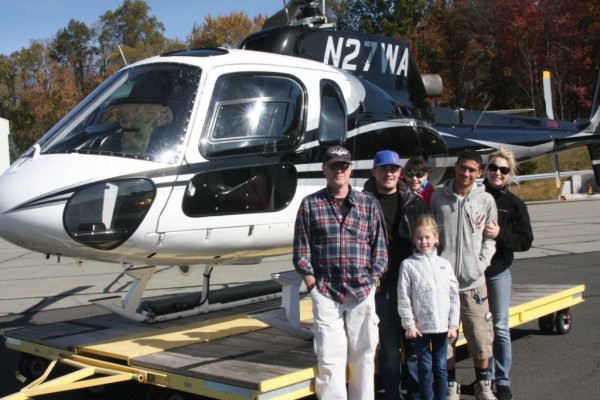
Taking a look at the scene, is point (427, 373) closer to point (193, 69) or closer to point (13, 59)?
point (193, 69)

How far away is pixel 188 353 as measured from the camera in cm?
536

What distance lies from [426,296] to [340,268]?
618mm

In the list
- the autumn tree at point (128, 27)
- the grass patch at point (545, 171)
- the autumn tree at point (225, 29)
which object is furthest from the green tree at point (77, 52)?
the grass patch at point (545, 171)

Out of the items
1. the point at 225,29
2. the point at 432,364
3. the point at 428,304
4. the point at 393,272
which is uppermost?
the point at 225,29

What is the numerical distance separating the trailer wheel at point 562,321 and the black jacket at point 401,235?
10.6 feet

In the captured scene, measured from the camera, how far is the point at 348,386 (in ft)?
15.9

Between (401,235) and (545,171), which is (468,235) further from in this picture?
(545,171)

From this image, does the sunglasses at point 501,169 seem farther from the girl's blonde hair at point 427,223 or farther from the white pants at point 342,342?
the white pants at point 342,342

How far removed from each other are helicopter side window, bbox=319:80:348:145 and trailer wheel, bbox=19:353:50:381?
2916 mm

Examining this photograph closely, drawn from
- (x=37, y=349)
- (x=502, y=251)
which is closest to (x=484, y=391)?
(x=502, y=251)

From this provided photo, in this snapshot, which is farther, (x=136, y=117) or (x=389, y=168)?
(x=136, y=117)

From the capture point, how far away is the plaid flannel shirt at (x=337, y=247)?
450 cm

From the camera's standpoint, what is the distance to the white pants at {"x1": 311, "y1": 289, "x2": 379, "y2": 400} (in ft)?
14.8

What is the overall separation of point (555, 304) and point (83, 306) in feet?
18.9
